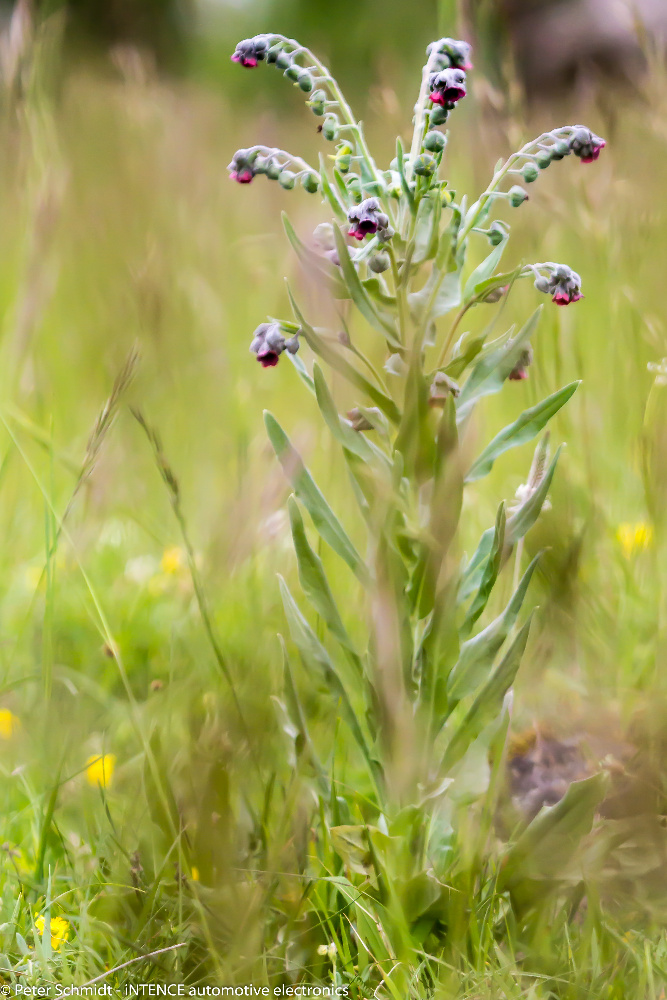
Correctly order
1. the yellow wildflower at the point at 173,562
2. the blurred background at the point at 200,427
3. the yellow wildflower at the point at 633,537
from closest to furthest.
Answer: the blurred background at the point at 200,427
the yellow wildflower at the point at 633,537
the yellow wildflower at the point at 173,562

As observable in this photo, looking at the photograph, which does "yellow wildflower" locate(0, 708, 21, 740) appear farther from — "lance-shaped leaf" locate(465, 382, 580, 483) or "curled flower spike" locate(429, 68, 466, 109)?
"curled flower spike" locate(429, 68, 466, 109)

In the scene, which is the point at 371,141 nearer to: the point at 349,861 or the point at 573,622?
the point at 573,622

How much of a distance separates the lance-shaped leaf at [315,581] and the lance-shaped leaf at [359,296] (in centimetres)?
24

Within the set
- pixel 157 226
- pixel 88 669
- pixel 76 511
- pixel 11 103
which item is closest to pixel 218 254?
pixel 157 226

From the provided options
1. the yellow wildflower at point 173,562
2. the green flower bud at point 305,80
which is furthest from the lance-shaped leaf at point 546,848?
the yellow wildflower at point 173,562

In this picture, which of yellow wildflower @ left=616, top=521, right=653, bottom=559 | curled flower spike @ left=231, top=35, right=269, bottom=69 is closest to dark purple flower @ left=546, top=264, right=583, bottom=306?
curled flower spike @ left=231, top=35, right=269, bottom=69

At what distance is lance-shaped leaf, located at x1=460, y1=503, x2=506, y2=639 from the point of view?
3.20 ft

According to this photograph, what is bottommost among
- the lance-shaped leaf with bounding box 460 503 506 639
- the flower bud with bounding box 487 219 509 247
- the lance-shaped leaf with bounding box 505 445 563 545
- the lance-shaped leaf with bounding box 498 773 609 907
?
the lance-shaped leaf with bounding box 498 773 609 907

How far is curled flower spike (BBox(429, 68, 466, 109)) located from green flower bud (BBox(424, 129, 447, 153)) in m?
0.03

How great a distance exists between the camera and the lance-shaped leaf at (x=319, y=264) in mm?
985

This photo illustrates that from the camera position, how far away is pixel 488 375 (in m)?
1.03

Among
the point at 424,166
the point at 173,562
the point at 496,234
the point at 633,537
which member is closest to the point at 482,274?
the point at 496,234

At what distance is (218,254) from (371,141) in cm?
163

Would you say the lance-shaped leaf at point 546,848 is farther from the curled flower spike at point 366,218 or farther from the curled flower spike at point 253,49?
the curled flower spike at point 253,49
